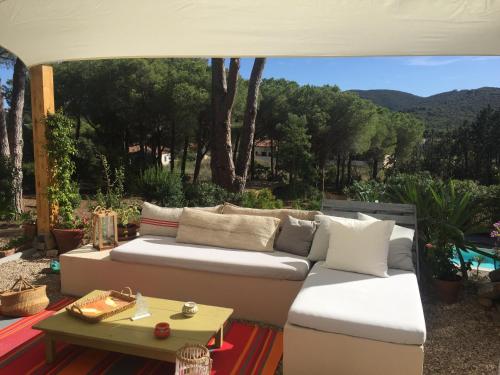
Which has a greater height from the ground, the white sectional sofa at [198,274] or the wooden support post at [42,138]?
the wooden support post at [42,138]

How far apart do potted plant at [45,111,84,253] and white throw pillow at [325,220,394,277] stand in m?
3.45

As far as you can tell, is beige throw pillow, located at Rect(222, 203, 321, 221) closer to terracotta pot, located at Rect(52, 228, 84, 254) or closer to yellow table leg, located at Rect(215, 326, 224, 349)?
yellow table leg, located at Rect(215, 326, 224, 349)

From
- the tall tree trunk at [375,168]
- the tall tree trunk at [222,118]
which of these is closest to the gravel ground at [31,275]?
the tall tree trunk at [222,118]

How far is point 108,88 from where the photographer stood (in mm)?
12594

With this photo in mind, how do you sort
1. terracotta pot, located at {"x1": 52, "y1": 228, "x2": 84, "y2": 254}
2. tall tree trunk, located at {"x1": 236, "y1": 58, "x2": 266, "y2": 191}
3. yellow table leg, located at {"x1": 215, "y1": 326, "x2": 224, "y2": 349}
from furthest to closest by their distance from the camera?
tall tree trunk, located at {"x1": 236, "y1": 58, "x2": 266, "y2": 191}, terracotta pot, located at {"x1": 52, "y1": 228, "x2": 84, "y2": 254}, yellow table leg, located at {"x1": 215, "y1": 326, "x2": 224, "y2": 349}

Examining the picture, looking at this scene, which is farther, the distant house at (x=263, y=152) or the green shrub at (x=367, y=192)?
the distant house at (x=263, y=152)

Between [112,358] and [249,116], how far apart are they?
5.01m

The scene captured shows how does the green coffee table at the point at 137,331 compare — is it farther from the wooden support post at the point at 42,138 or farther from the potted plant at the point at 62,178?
the wooden support post at the point at 42,138

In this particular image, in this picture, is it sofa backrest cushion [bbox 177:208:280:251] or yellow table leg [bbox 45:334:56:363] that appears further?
sofa backrest cushion [bbox 177:208:280:251]

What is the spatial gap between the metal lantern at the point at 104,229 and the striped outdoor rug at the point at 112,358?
1.18 metres

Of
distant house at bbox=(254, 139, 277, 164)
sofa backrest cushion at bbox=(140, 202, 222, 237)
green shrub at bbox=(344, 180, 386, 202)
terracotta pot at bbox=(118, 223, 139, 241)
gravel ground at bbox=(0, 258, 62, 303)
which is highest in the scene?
distant house at bbox=(254, 139, 277, 164)

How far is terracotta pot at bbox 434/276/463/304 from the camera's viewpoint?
4000 mm

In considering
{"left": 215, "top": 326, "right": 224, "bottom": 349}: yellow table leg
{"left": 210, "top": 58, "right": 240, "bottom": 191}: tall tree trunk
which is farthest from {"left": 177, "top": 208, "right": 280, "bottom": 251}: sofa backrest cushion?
{"left": 210, "top": 58, "right": 240, "bottom": 191}: tall tree trunk

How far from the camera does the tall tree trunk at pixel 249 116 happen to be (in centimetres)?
710
